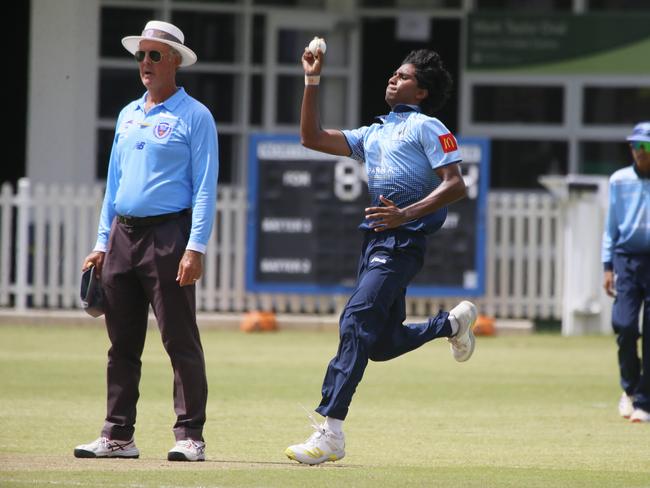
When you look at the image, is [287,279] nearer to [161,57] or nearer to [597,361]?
[597,361]

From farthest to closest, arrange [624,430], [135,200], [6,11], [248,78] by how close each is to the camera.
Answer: [6,11] < [248,78] < [624,430] < [135,200]

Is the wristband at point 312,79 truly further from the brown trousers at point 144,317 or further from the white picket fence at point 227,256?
the white picket fence at point 227,256

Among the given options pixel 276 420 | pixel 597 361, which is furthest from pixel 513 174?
pixel 276 420

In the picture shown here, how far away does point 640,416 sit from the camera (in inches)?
403

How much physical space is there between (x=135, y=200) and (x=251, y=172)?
903cm

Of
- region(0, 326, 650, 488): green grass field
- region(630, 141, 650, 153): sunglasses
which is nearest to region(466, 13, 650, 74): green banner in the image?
region(0, 326, 650, 488): green grass field

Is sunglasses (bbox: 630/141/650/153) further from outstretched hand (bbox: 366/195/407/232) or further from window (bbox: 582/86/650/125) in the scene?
window (bbox: 582/86/650/125)

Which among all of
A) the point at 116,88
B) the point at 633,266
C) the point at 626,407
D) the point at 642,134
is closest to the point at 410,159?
the point at 642,134

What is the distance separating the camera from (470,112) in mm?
19844

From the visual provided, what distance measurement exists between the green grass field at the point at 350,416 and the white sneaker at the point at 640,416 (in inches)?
6.8

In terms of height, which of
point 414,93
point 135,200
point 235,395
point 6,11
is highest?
point 6,11

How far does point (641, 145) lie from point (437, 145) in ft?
11.0

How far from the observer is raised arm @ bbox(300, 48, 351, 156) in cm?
754

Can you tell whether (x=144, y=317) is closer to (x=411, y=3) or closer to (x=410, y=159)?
(x=410, y=159)
